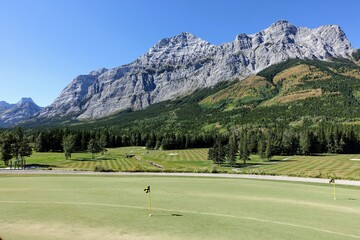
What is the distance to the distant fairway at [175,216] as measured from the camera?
17953 millimetres

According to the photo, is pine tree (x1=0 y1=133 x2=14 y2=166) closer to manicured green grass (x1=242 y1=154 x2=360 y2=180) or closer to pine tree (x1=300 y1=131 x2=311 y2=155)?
manicured green grass (x1=242 y1=154 x2=360 y2=180)

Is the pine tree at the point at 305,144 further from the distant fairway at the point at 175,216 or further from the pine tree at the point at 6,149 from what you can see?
the pine tree at the point at 6,149

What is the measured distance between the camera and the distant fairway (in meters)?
18.0

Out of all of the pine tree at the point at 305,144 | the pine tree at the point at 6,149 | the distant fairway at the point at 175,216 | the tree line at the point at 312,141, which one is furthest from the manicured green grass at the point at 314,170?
the pine tree at the point at 6,149

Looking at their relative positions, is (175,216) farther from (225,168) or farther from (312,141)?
(312,141)

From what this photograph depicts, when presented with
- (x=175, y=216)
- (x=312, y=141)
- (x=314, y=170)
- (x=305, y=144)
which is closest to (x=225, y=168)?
(x=314, y=170)

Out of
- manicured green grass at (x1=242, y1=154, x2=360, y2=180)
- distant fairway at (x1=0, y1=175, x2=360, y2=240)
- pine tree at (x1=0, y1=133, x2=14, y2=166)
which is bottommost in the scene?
manicured green grass at (x1=242, y1=154, x2=360, y2=180)

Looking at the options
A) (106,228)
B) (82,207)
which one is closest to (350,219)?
(106,228)

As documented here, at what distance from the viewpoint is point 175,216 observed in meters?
22.2

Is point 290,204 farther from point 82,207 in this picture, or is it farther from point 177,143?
point 177,143

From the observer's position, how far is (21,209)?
24094mm

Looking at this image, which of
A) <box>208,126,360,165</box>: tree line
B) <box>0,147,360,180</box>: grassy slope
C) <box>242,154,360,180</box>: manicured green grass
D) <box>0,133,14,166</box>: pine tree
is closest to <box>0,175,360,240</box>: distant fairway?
<box>242,154,360,180</box>: manicured green grass

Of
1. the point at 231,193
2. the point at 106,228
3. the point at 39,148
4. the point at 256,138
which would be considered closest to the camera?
the point at 106,228

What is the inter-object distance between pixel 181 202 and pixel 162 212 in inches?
190
